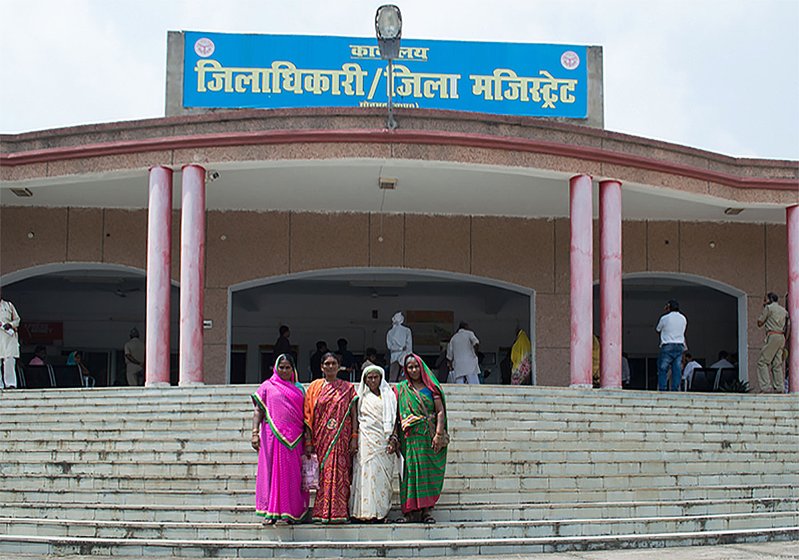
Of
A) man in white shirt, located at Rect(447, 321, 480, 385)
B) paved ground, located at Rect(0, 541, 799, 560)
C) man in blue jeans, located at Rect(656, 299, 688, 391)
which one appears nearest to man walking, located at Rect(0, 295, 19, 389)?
man in white shirt, located at Rect(447, 321, 480, 385)

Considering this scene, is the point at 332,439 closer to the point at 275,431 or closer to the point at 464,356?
the point at 275,431

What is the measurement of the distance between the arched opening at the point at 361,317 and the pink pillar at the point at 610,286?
6278 millimetres

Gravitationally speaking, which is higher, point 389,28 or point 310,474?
point 389,28

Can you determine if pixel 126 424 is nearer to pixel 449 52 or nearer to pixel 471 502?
pixel 471 502

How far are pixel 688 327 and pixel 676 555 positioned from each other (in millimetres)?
15154

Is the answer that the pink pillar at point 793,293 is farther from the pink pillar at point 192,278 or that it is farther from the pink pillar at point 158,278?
the pink pillar at point 158,278

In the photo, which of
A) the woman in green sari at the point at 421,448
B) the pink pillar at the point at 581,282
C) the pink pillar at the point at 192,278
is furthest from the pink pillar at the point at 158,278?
the woman in green sari at the point at 421,448

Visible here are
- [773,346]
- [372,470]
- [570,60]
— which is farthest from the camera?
[570,60]

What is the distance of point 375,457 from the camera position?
7.52 metres

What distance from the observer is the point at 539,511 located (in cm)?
777

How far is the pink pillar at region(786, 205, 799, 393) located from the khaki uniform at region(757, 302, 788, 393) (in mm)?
146

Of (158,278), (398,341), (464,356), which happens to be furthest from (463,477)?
(398,341)

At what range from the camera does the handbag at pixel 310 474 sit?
24.4ft

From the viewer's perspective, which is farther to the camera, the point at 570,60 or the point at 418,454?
the point at 570,60
